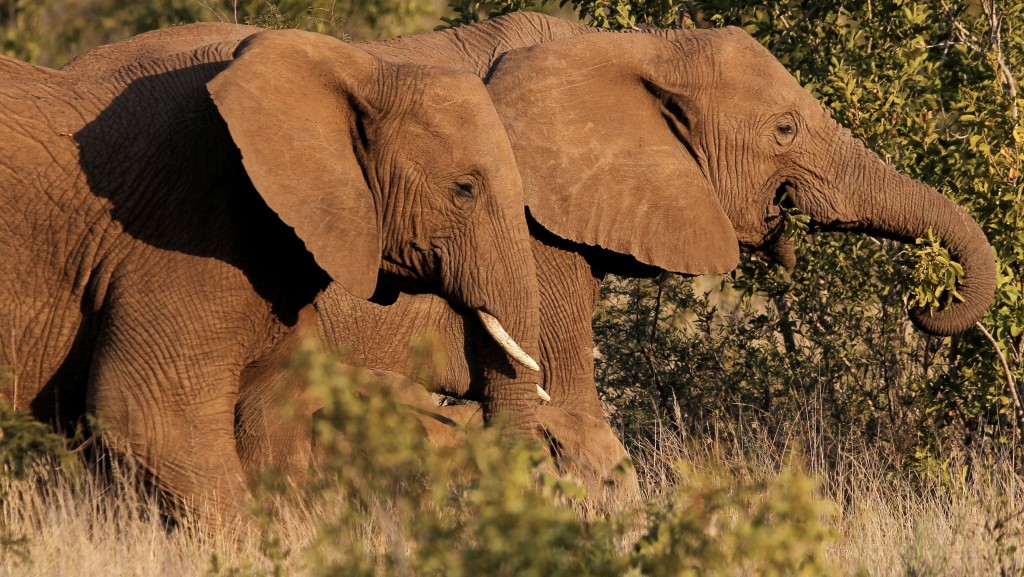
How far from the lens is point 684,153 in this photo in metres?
7.55

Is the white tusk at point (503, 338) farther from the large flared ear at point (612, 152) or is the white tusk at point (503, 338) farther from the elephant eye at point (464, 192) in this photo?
the large flared ear at point (612, 152)

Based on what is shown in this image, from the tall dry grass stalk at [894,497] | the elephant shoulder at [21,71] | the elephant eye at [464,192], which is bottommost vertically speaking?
the tall dry grass stalk at [894,497]

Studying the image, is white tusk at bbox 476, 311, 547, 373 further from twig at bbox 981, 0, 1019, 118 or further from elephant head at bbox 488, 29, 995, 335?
twig at bbox 981, 0, 1019, 118

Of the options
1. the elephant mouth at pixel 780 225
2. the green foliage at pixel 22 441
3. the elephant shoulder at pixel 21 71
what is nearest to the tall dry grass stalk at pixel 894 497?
the elephant mouth at pixel 780 225

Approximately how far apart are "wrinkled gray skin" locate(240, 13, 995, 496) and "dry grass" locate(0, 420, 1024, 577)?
0.94 meters

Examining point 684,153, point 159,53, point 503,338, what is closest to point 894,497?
point 684,153

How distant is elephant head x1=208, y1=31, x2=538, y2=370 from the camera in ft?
19.5

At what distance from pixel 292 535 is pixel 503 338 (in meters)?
1.06

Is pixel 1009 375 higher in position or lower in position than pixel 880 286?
higher

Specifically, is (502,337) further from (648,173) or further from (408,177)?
(648,173)

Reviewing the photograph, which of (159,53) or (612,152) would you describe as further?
(612,152)

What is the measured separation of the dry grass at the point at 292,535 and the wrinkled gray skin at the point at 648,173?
37.0 inches

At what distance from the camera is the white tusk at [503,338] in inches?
244

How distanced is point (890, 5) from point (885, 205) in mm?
1160
